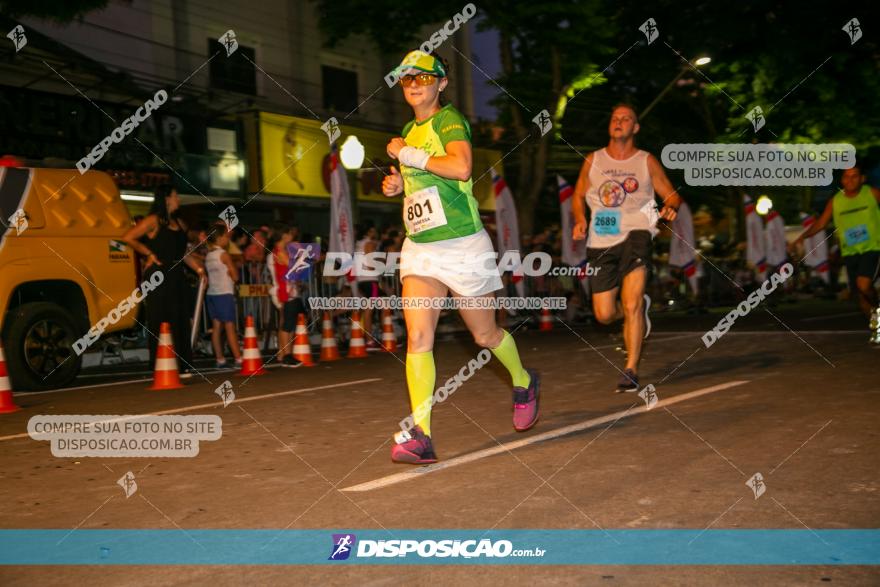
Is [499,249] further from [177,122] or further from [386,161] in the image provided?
[386,161]

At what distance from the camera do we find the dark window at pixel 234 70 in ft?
76.9

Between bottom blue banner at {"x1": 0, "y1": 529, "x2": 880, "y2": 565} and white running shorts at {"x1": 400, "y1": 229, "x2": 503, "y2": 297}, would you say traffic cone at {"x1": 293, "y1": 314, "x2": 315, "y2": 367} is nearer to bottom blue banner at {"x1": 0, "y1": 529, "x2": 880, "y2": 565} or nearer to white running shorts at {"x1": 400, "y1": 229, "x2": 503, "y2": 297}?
white running shorts at {"x1": 400, "y1": 229, "x2": 503, "y2": 297}

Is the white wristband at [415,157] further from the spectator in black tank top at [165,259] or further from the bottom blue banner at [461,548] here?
the spectator in black tank top at [165,259]

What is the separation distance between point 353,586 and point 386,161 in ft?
83.5

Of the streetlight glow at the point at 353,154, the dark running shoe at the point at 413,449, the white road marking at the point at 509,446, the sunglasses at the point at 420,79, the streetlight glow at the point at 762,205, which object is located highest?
the streetlight glow at the point at 353,154

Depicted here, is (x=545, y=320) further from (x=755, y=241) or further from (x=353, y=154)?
(x=755, y=241)

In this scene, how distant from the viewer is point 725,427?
231 inches

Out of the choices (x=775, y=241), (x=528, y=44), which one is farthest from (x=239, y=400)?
(x=775, y=241)

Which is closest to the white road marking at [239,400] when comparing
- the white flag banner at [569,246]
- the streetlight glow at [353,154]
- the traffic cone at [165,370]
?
the traffic cone at [165,370]

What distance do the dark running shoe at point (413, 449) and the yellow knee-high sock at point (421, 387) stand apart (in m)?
0.06

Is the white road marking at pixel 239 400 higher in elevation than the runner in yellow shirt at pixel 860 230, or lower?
lower

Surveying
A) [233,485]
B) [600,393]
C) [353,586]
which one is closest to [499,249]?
[600,393]

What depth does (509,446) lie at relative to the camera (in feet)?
18.1

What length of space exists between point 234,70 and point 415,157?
2005 cm
